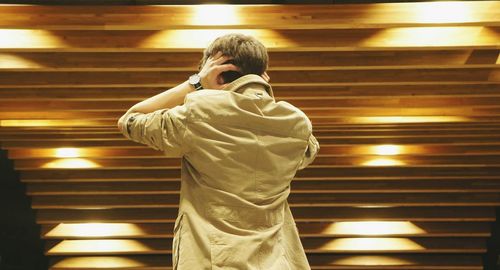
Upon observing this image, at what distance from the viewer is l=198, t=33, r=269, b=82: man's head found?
1.38m

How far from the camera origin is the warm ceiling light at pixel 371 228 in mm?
7715

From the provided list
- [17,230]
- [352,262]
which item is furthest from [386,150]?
[17,230]

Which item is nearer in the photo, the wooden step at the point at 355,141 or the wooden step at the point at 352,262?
the wooden step at the point at 355,141

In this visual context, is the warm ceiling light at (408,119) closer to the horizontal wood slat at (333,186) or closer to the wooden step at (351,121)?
the wooden step at (351,121)

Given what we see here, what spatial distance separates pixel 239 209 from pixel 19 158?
6.11 metres

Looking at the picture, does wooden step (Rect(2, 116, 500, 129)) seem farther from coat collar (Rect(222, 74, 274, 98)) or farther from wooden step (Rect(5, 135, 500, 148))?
coat collar (Rect(222, 74, 274, 98))

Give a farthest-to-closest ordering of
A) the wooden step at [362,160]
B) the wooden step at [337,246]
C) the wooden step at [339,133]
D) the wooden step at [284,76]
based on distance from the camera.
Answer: the wooden step at [337,246]
the wooden step at [362,160]
the wooden step at [339,133]
the wooden step at [284,76]

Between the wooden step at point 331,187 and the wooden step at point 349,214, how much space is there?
443mm

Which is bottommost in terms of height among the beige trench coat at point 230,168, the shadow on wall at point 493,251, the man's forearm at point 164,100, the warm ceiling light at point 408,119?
the beige trench coat at point 230,168

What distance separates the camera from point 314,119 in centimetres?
579

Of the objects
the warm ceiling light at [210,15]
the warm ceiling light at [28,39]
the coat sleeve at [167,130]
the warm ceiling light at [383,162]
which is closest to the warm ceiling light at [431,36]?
the warm ceiling light at [210,15]

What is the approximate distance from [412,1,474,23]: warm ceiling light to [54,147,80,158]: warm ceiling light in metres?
4.17

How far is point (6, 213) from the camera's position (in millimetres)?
7547

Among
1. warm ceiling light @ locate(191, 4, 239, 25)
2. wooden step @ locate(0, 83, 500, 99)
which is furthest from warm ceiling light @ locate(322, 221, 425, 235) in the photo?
warm ceiling light @ locate(191, 4, 239, 25)
